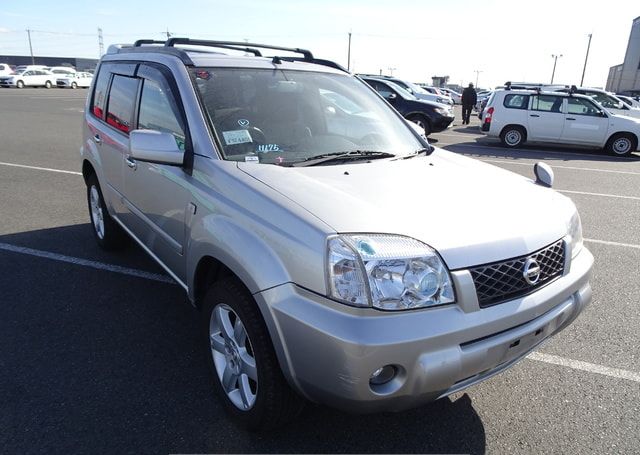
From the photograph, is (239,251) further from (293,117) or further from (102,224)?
(102,224)

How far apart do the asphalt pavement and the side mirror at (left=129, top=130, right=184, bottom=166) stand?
1.28 m

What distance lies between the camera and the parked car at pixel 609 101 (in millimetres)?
13844

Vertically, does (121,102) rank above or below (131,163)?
above

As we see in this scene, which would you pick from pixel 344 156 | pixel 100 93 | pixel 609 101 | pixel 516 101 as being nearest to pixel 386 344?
pixel 344 156

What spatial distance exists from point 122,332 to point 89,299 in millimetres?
671

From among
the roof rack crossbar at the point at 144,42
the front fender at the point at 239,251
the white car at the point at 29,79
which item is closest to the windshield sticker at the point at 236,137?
the front fender at the point at 239,251

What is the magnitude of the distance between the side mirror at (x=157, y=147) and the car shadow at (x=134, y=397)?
3.60 ft

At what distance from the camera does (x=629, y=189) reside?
8.46 m

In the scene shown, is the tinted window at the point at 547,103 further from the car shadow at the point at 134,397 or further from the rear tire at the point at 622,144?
the car shadow at the point at 134,397

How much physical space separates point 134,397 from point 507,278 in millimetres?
2083

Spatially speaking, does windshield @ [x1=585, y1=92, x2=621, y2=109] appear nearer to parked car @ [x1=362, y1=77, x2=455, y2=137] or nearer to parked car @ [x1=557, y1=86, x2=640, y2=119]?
parked car @ [x1=557, y1=86, x2=640, y2=119]

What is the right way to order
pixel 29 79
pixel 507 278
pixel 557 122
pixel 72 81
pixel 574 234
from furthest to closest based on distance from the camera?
pixel 72 81
pixel 29 79
pixel 557 122
pixel 574 234
pixel 507 278

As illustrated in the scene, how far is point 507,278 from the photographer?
6.84ft

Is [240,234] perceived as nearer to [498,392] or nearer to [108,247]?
[498,392]
